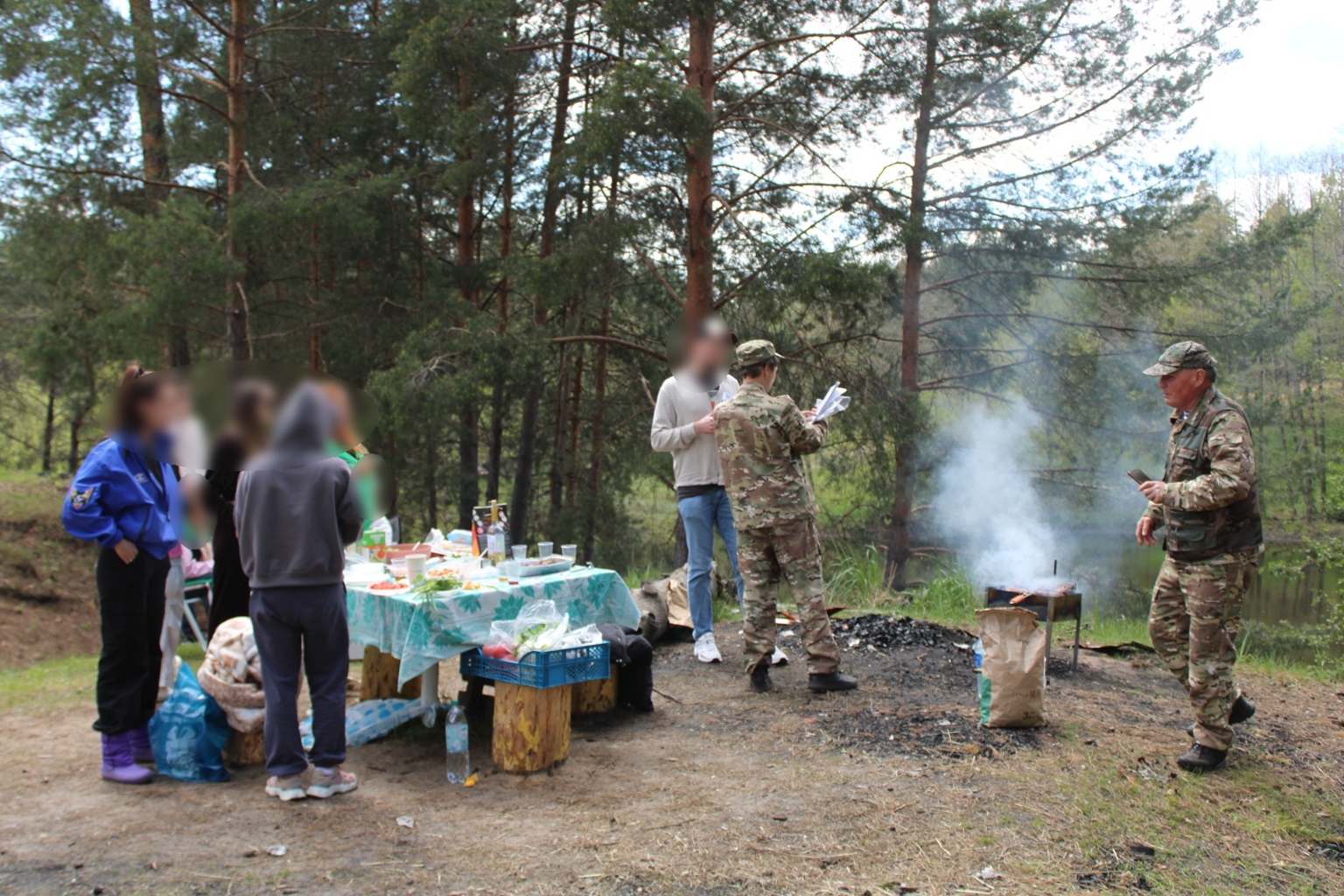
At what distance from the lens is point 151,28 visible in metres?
10.5

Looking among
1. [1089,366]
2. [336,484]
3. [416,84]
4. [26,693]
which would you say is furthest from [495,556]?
[1089,366]

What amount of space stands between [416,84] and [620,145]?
2741 millimetres

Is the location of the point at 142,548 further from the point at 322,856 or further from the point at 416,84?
the point at 416,84

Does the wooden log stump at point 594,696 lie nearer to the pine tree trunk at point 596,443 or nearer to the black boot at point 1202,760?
the black boot at point 1202,760

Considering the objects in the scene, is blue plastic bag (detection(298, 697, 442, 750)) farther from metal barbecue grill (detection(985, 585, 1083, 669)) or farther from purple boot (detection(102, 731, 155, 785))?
metal barbecue grill (detection(985, 585, 1083, 669))

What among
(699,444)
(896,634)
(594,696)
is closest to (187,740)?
(594,696)

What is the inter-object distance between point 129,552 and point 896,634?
504 cm

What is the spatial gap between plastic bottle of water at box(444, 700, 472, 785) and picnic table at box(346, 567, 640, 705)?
10.8 inches

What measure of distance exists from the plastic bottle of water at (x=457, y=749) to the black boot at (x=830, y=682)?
214 centimetres

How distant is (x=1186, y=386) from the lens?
4234mm

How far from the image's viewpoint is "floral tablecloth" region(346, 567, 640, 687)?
414 cm

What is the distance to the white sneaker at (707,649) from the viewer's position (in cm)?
623

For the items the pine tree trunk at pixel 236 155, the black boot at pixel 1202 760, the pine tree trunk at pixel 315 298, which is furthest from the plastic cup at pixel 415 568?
the pine tree trunk at pixel 315 298

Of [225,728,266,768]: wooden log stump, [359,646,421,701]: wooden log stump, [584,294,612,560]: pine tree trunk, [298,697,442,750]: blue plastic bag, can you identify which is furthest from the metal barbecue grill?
[584,294,612,560]: pine tree trunk
